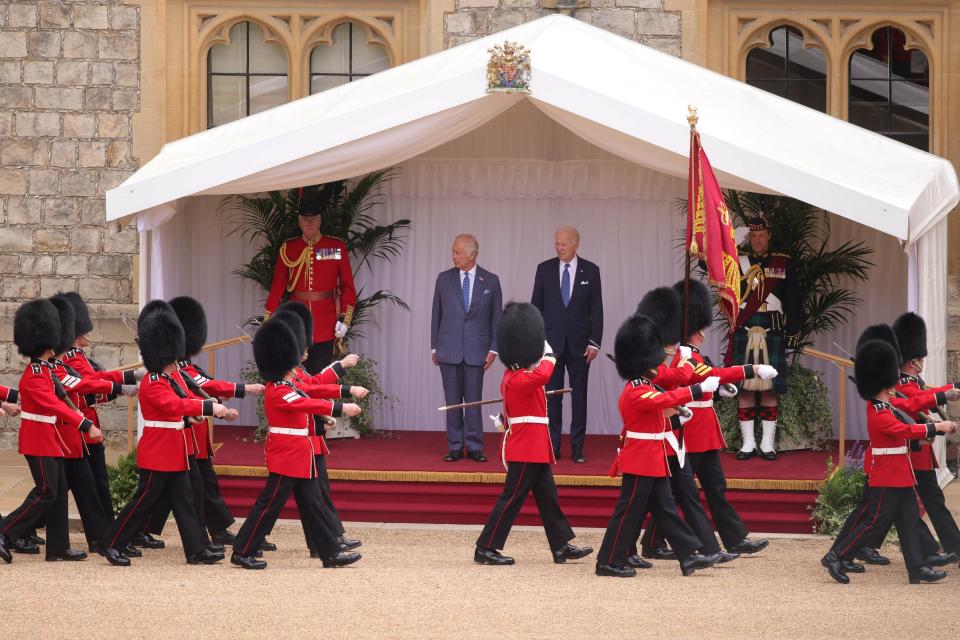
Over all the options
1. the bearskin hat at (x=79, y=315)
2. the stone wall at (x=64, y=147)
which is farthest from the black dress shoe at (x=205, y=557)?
the stone wall at (x=64, y=147)

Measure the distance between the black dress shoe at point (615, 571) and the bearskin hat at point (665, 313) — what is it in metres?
1.24

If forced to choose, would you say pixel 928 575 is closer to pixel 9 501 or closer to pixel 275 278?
pixel 275 278

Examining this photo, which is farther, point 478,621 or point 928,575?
point 928,575

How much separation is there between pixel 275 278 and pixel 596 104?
2784mm

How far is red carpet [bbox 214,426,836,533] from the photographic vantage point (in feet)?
29.1

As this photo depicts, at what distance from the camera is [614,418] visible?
36.8 ft

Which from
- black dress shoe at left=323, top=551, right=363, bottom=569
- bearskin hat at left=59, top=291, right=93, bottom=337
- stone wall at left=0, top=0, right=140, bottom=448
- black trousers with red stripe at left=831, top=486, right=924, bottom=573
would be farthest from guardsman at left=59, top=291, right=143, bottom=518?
black trousers with red stripe at left=831, top=486, right=924, bottom=573

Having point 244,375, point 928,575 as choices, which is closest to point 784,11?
point 244,375

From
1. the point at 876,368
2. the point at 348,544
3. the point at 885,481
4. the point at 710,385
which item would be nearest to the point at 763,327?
the point at 876,368

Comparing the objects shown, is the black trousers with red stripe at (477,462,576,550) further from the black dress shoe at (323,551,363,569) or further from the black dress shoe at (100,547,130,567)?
the black dress shoe at (100,547,130,567)

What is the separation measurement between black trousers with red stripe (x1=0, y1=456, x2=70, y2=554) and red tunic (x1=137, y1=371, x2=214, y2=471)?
523mm

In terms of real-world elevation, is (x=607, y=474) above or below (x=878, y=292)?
below

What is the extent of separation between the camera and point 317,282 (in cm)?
1021

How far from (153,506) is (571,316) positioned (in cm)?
334
